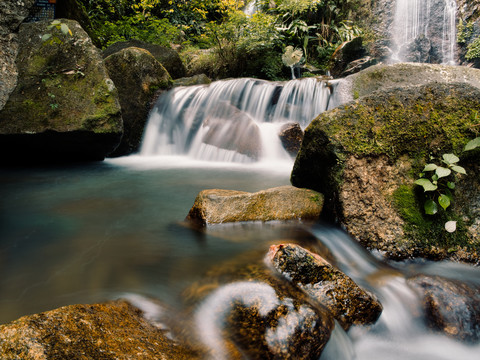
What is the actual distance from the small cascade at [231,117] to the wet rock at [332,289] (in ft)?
17.0

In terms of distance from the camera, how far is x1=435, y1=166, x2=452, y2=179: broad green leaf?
2791mm

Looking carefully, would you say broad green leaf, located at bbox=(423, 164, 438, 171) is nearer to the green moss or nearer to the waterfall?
the green moss

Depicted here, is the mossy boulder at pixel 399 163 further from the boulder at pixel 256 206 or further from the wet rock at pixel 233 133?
the wet rock at pixel 233 133

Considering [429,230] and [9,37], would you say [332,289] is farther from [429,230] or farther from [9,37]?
[9,37]

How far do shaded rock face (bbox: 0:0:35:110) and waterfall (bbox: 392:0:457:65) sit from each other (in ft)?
56.7

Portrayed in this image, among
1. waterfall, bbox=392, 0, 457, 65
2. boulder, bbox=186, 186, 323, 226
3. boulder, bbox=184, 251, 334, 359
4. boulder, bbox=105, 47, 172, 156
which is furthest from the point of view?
waterfall, bbox=392, 0, 457, 65

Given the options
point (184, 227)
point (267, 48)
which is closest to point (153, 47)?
point (267, 48)

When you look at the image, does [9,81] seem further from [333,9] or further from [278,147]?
[333,9]

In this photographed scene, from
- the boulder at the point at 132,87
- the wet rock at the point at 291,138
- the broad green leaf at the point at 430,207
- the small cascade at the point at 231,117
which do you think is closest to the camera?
the broad green leaf at the point at 430,207

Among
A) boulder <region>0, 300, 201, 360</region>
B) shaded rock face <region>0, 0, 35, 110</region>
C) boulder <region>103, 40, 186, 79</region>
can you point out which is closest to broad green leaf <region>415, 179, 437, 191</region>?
boulder <region>0, 300, 201, 360</region>

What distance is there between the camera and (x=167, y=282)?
2.36 metres

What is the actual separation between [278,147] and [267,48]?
734 centimetres

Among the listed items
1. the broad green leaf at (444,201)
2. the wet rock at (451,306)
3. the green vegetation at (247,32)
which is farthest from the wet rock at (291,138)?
the green vegetation at (247,32)

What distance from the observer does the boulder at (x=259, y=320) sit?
5.62ft
